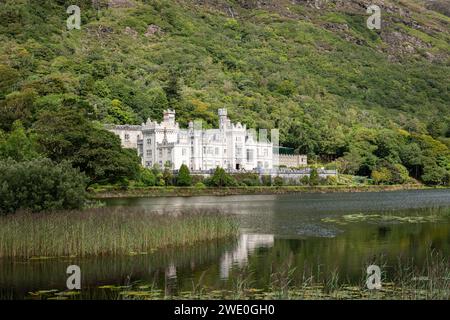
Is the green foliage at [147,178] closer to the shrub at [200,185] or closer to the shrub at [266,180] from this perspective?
the shrub at [200,185]

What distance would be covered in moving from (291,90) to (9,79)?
7077 centimetres

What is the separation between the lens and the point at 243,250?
27.6 meters

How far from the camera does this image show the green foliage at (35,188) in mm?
28297

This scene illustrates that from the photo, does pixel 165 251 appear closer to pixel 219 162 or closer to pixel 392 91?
pixel 219 162

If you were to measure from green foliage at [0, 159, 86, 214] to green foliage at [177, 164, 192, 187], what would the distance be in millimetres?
56448

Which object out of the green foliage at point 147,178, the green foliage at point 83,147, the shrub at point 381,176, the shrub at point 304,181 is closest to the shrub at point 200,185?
the green foliage at point 147,178

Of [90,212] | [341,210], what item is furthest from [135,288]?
[341,210]

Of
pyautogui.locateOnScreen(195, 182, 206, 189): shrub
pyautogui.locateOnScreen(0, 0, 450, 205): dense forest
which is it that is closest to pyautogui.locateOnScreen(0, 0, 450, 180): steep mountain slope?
pyautogui.locateOnScreen(0, 0, 450, 205): dense forest

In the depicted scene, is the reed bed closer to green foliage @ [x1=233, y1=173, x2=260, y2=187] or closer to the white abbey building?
green foliage @ [x1=233, y1=173, x2=260, y2=187]

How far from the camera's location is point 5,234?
24797 mm

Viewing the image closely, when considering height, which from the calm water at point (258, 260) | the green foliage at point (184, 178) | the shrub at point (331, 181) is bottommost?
the calm water at point (258, 260)

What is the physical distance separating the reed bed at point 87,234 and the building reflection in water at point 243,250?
2.19 meters

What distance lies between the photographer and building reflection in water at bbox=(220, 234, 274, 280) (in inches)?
940
